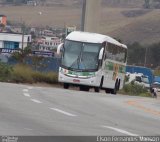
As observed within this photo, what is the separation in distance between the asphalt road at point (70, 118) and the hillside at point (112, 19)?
12336 cm

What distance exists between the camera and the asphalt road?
1469 centimetres

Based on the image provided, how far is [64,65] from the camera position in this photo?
1559 inches

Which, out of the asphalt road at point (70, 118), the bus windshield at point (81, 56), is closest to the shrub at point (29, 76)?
the bus windshield at point (81, 56)

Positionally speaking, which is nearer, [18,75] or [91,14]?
[18,75]

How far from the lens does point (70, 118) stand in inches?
703

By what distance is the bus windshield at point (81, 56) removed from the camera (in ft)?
129

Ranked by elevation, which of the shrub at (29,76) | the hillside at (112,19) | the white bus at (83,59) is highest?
the white bus at (83,59)

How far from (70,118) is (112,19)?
156 meters

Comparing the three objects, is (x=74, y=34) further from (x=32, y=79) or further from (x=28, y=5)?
(x=28, y=5)

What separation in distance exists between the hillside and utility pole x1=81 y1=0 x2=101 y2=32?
80668 mm

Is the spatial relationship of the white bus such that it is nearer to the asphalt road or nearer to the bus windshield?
the bus windshield

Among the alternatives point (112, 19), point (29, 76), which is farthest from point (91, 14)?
point (112, 19)

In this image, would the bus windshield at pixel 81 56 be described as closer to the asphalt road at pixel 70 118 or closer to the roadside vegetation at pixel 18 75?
the roadside vegetation at pixel 18 75

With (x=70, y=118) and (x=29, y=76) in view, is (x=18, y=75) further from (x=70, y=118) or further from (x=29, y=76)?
(x=70, y=118)
